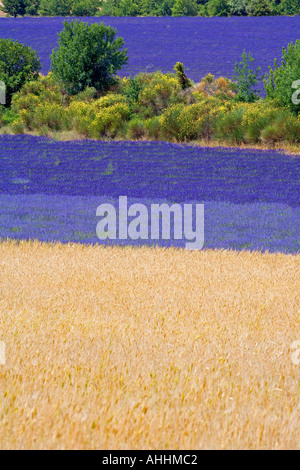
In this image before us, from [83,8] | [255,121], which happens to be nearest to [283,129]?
[255,121]

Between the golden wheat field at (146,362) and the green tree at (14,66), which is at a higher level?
the green tree at (14,66)

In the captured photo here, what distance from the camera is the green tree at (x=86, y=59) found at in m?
28.2

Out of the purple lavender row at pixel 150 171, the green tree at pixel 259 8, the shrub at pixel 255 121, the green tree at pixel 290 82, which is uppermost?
the green tree at pixel 259 8

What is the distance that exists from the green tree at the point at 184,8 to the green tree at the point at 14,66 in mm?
22639

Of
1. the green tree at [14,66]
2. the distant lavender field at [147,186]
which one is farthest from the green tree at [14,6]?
the distant lavender field at [147,186]

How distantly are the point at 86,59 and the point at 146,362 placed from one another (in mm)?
26234

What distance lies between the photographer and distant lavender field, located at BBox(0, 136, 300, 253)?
10258mm

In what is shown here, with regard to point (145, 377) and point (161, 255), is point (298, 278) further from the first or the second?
point (145, 377)

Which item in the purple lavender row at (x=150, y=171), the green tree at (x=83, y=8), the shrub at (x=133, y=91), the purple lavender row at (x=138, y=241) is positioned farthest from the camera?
the green tree at (x=83, y=8)

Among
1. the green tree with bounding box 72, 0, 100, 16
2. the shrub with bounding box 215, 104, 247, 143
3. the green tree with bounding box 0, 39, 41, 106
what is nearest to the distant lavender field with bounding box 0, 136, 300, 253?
the shrub with bounding box 215, 104, 247, 143

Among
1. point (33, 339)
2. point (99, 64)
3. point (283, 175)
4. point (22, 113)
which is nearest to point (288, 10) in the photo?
point (99, 64)

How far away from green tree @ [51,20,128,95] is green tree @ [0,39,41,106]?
133 cm

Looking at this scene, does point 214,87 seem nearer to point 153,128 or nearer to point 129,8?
point 153,128

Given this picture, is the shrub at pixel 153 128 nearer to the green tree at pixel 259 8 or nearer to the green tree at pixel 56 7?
the green tree at pixel 259 8
